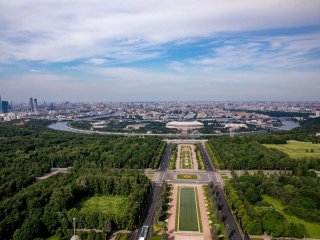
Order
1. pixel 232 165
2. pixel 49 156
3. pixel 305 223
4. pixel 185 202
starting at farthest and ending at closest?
pixel 49 156, pixel 232 165, pixel 185 202, pixel 305 223

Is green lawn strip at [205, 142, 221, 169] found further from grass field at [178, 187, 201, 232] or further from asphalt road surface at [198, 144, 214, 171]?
grass field at [178, 187, 201, 232]

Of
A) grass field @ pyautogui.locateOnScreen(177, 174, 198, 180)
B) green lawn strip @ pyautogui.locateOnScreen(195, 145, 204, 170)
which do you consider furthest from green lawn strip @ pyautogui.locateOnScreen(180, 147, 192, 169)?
grass field @ pyautogui.locateOnScreen(177, 174, 198, 180)

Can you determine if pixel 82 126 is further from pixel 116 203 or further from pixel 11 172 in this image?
pixel 116 203

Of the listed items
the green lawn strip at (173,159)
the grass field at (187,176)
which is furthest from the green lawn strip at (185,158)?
the grass field at (187,176)

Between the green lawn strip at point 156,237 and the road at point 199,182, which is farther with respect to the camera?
the road at point 199,182

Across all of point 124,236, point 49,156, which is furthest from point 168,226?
point 49,156

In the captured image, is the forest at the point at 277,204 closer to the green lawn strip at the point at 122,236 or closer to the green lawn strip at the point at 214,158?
the green lawn strip at the point at 214,158
